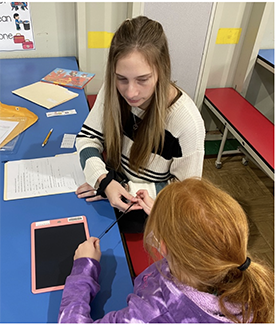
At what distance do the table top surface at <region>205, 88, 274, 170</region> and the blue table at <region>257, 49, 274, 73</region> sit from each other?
11.3 inches

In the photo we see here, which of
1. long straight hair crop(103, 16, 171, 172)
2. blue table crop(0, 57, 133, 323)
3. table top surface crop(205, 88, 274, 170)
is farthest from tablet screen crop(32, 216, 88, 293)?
table top surface crop(205, 88, 274, 170)

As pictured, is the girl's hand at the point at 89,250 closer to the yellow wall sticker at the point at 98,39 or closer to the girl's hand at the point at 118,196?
the girl's hand at the point at 118,196

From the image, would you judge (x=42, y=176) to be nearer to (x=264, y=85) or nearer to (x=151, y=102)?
(x=151, y=102)

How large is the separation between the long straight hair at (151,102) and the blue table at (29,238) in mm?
236

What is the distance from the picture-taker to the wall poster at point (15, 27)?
189cm

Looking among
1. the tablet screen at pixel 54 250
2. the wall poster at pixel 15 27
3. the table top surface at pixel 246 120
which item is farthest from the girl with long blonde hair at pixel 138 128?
Result: the wall poster at pixel 15 27

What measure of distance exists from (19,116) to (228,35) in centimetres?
165

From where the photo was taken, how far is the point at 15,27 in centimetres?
196

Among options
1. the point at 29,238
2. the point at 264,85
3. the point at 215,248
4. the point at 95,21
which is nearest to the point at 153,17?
the point at 95,21

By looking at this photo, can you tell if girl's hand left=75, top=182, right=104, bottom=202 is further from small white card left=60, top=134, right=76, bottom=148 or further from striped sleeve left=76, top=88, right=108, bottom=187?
small white card left=60, top=134, right=76, bottom=148

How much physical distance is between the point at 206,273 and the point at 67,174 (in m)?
0.74

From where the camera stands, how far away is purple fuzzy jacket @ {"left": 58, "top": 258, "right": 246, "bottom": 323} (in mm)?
655

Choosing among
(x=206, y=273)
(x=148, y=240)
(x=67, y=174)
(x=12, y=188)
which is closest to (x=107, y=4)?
(x=67, y=174)

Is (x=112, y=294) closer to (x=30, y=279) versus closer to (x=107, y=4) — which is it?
(x=30, y=279)
